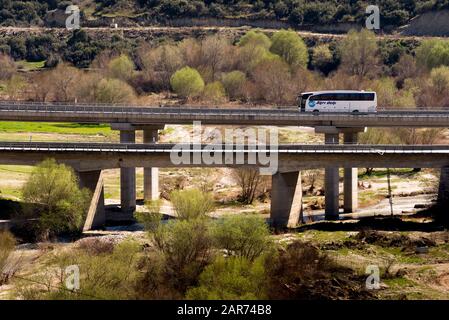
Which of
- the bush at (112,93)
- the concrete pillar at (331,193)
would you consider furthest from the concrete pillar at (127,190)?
the bush at (112,93)

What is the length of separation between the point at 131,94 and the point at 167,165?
193ft

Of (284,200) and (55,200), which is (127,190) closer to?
(55,200)

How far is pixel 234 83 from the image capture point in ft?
472

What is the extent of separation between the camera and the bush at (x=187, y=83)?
140 metres

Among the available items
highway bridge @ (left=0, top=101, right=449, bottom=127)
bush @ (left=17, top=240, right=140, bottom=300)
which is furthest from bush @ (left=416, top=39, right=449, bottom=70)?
bush @ (left=17, top=240, right=140, bottom=300)

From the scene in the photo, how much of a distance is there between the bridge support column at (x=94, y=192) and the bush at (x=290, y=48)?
279 ft

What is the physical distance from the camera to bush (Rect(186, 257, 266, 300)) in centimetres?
4566

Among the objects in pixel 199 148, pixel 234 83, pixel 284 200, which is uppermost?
pixel 234 83

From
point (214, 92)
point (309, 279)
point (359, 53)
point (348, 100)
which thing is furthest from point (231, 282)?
point (359, 53)

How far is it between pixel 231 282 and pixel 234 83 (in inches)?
3913

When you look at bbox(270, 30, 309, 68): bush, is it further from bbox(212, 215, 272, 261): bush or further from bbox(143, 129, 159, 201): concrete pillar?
bbox(212, 215, 272, 261): bush

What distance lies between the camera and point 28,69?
557 feet
